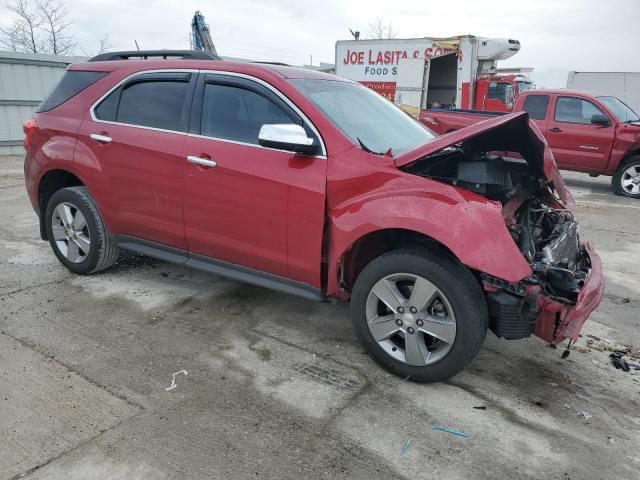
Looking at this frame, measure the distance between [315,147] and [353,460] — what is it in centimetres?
175

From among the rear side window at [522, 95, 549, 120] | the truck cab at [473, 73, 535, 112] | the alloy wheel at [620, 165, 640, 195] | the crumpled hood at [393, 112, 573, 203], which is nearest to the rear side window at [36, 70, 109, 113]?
the crumpled hood at [393, 112, 573, 203]

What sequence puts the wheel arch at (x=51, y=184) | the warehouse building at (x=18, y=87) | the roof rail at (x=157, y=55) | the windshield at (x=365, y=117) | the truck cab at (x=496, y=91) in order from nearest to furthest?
the windshield at (x=365, y=117), the roof rail at (x=157, y=55), the wheel arch at (x=51, y=184), the warehouse building at (x=18, y=87), the truck cab at (x=496, y=91)

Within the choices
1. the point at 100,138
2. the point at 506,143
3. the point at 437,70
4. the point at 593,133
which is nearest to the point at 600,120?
the point at 593,133

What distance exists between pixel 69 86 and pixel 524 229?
151 inches

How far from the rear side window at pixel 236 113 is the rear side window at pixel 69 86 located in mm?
1255

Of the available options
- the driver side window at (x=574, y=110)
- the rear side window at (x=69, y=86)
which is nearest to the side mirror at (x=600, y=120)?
the driver side window at (x=574, y=110)

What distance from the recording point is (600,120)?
931 centimetres

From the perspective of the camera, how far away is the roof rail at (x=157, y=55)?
13.3ft

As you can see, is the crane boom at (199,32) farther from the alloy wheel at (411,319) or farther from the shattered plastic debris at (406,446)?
the shattered plastic debris at (406,446)

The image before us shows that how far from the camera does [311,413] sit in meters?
2.70

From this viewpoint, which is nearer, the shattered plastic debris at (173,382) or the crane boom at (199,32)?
the shattered plastic debris at (173,382)

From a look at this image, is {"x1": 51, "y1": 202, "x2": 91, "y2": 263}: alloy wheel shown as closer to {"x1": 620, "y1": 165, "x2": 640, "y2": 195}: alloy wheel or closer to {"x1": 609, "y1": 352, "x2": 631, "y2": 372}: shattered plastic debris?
{"x1": 609, "y1": 352, "x2": 631, "y2": 372}: shattered plastic debris

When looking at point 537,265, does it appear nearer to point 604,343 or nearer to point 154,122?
point 604,343

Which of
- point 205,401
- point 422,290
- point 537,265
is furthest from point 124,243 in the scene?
point 537,265
